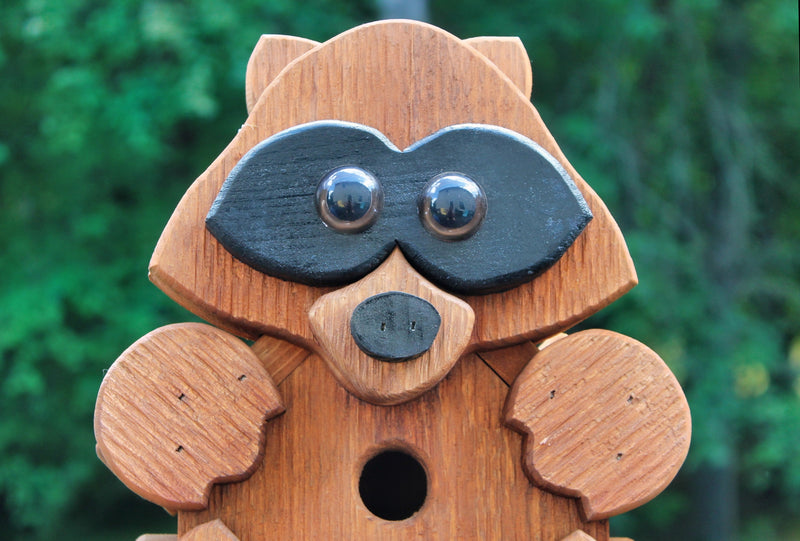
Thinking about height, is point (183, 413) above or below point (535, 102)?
above

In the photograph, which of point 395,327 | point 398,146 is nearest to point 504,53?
point 398,146

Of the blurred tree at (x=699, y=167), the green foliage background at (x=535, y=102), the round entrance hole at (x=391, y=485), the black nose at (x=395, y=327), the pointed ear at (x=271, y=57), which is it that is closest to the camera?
the black nose at (x=395, y=327)

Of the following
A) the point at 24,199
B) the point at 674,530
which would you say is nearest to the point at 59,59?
the point at 24,199

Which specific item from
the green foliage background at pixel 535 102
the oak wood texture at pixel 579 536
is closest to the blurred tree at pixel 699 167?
the green foliage background at pixel 535 102

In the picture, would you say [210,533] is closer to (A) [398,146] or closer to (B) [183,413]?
(B) [183,413]

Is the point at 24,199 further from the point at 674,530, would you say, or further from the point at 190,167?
the point at 674,530

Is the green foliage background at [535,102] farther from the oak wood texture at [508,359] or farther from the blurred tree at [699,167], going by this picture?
the oak wood texture at [508,359]
